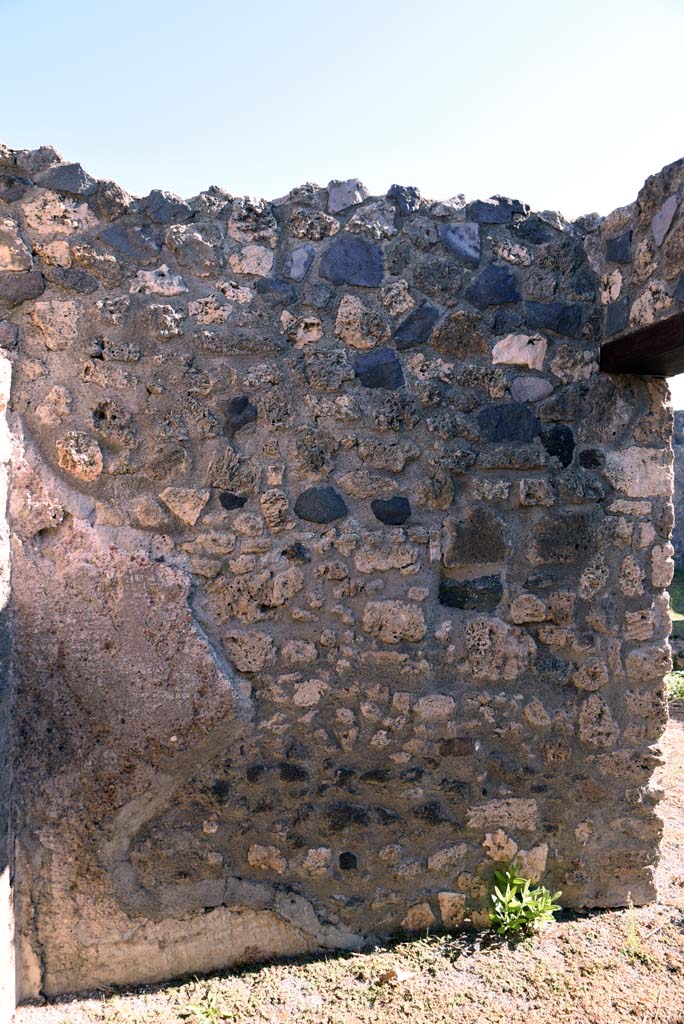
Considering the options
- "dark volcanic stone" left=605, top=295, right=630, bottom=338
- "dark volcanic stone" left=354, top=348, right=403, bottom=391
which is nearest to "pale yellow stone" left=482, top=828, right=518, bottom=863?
"dark volcanic stone" left=354, top=348, right=403, bottom=391

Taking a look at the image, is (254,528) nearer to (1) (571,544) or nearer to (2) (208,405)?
(2) (208,405)

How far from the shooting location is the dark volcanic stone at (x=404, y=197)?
2.89 meters

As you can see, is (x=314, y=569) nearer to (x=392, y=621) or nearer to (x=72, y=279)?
(x=392, y=621)

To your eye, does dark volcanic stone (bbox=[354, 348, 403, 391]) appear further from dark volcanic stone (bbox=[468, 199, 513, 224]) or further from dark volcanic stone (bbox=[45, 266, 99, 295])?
dark volcanic stone (bbox=[45, 266, 99, 295])

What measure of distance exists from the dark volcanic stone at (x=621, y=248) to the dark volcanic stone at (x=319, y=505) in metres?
1.38

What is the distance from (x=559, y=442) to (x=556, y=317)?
48cm

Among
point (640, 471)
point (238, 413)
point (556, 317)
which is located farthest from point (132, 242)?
point (640, 471)

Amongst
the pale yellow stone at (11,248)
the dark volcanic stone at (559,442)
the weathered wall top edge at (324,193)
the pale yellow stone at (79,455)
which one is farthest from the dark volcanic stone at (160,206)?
the dark volcanic stone at (559,442)

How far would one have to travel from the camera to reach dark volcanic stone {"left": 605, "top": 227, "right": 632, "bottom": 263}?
9.38 ft

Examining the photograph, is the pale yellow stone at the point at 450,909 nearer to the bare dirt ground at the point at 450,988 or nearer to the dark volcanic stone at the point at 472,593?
the bare dirt ground at the point at 450,988

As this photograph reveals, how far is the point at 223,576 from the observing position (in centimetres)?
266

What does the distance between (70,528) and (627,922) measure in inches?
95.8

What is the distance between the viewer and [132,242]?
268 centimetres

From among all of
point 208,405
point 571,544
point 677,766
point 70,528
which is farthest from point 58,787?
point 677,766
